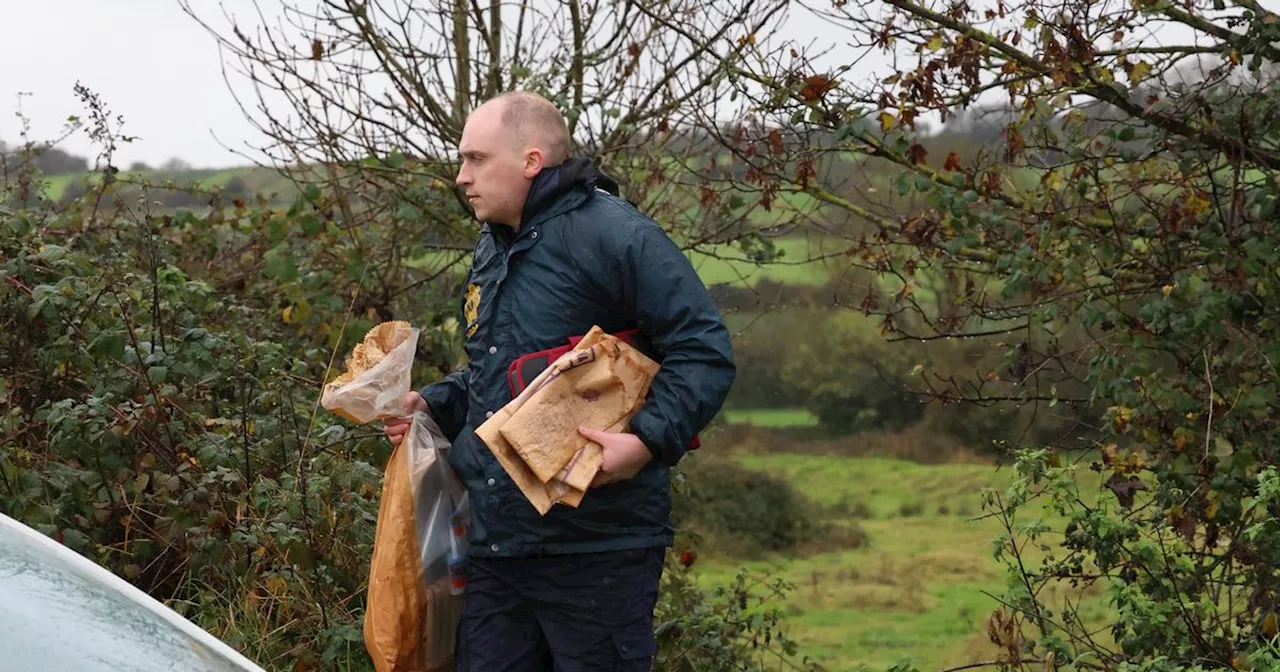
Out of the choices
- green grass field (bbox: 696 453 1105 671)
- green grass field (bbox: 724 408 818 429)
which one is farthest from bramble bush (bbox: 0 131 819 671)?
green grass field (bbox: 724 408 818 429)

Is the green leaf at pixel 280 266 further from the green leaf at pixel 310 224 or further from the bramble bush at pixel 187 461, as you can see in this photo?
the bramble bush at pixel 187 461

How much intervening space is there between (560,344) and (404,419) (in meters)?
0.49

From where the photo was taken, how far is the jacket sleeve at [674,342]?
10.3 ft

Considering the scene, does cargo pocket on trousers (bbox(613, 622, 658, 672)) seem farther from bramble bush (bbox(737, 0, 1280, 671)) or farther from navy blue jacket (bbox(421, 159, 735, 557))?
bramble bush (bbox(737, 0, 1280, 671))

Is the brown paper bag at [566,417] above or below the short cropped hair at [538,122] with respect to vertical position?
below

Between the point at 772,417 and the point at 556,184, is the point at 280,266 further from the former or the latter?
the point at 772,417

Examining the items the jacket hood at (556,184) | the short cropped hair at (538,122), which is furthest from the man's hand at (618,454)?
the short cropped hair at (538,122)

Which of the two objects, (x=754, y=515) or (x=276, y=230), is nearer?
(x=276, y=230)

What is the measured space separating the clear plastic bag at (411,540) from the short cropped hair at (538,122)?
0.64 metres

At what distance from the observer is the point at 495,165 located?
10.9ft

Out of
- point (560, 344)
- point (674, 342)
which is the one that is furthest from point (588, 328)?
point (674, 342)

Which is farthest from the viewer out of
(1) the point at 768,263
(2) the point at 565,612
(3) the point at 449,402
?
(1) the point at 768,263

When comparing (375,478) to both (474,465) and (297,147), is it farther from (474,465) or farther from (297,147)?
(297,147)

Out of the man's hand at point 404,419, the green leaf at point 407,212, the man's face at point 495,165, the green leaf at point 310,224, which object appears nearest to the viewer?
the man's face at point 495,165
